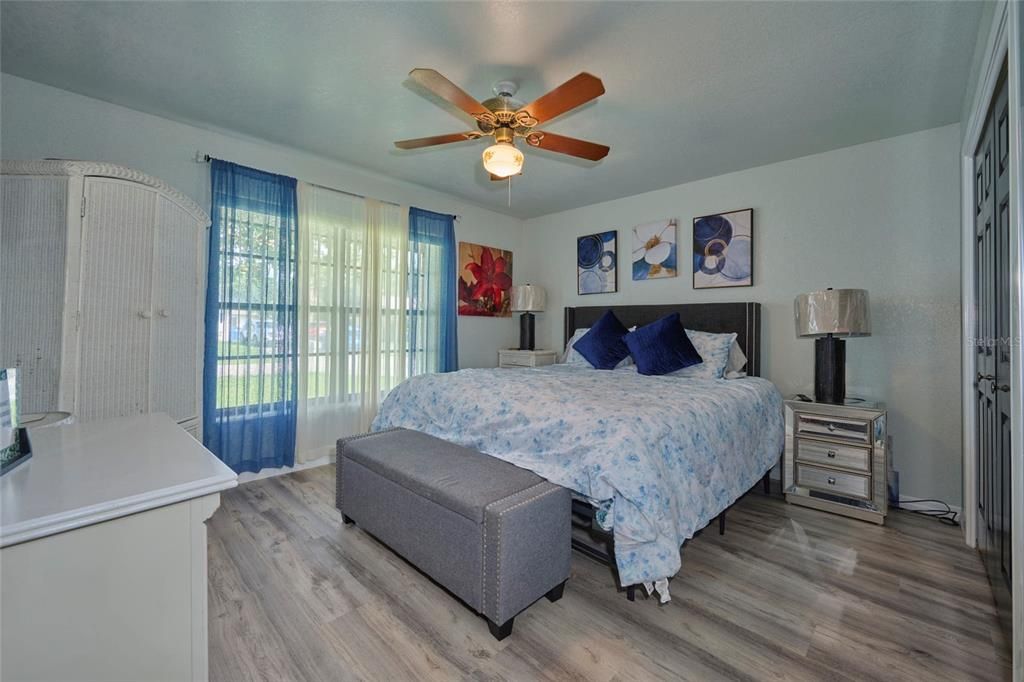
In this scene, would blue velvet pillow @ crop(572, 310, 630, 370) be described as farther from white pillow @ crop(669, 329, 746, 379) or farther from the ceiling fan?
the ceiling fan

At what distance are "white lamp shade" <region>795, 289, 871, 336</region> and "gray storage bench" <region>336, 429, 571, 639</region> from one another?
221cm

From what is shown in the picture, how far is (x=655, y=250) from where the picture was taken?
424 cm

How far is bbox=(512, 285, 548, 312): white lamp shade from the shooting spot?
16.2ft

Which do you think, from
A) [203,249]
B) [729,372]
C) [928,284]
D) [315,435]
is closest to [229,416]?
[315,435]

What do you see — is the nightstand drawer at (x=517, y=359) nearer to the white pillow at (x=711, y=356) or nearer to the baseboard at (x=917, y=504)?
the white pillow at (x=711, y=356)

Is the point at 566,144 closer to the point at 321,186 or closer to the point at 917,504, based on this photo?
the point at 321,186

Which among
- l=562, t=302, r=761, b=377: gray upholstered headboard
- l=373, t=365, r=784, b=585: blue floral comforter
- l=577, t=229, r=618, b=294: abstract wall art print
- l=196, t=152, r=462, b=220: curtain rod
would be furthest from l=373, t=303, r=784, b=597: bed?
l=196, t=152, r=462, b=220: curtain rod

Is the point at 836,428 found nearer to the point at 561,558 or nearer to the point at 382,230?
the point at 561,558

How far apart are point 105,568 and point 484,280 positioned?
436 cm

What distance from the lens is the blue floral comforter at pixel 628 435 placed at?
175 centimetres

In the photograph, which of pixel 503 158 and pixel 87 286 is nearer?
pixel 87 286

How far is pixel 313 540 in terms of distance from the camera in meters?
2.40

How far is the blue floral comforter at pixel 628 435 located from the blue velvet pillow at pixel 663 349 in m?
0.34

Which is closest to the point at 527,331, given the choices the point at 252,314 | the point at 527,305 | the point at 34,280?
the point at 527,305
